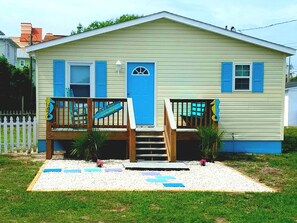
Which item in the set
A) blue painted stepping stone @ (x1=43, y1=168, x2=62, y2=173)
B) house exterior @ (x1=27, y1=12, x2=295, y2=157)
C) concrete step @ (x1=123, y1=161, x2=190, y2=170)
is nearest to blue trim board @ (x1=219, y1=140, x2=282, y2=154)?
house exterior @ (x1=27, y1=12, x2=295, y2=157)

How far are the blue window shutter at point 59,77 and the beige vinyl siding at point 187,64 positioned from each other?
0.43 feet

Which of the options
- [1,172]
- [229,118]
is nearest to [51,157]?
[1,172]

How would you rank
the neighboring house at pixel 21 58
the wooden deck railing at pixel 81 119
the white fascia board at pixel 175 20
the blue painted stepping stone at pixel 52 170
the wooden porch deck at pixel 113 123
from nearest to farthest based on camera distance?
the blue painted stepping stone at pixel 52 170
the wooden porch deck at pixel 113 123
the wooden deck railing at pixel 81 119
the white fascia board at pixel 175 20
the neighboring house at pixel 21 58

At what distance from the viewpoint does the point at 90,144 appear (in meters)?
11.1

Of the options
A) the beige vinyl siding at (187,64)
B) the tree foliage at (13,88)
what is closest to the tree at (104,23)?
the tree foliage at (13,88)

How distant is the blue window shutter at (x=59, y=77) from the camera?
1305 cm

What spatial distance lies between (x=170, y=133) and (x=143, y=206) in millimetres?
4823

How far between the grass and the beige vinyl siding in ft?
17.2

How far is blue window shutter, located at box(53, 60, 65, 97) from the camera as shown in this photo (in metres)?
13.0

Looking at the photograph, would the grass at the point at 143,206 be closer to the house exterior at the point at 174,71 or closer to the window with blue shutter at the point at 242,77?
the house exterior at the point at 174,71

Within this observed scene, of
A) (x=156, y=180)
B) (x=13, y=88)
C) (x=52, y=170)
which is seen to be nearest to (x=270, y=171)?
(x=156, y=180)

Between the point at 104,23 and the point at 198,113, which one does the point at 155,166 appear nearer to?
the point at 198,113

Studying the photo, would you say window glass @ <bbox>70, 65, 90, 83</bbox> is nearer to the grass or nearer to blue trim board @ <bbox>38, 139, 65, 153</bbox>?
blue trim board @ <bbox>38, 139, 65, 153</bbox>

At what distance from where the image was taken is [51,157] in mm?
11680
